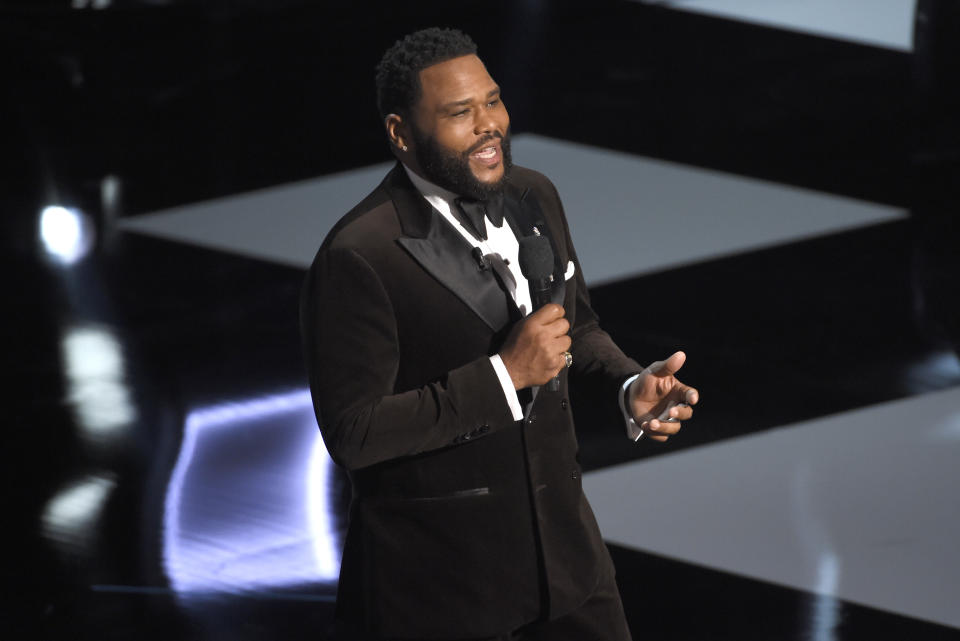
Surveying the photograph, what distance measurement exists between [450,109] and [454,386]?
0.29m

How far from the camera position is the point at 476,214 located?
5.51 ft

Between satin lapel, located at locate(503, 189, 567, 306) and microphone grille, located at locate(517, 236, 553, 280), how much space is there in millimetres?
29

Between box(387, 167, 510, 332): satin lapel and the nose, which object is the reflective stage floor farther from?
the nose

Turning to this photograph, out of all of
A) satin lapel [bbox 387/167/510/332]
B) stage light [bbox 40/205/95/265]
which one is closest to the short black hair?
satin lapel [bbox 387/167/510/332]

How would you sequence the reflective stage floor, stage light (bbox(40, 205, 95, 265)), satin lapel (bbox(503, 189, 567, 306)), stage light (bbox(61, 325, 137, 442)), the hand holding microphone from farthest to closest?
stage light (bbox(40, 205, 95, 265)) < stage light (bbox(61, 325, 137, 442)) < the reflective stage floor < satin lapel (bbox(503, 189, 567, 306)) < the hand holding microphone

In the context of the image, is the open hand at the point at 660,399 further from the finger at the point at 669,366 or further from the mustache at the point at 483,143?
the mustache at the point at 483,143

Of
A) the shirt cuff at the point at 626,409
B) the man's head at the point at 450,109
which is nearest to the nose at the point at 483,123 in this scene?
the man's head at the point at 450,109

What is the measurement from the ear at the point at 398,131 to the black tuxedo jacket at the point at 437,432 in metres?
0.04

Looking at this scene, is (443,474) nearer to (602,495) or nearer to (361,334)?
(361,334)

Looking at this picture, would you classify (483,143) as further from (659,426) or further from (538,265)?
(659,426)

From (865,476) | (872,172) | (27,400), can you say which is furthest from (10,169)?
(865,476)

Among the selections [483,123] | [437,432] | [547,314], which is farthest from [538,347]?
[483,123]

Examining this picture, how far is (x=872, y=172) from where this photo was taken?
4984 mm

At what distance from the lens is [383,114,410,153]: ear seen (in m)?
1.65
